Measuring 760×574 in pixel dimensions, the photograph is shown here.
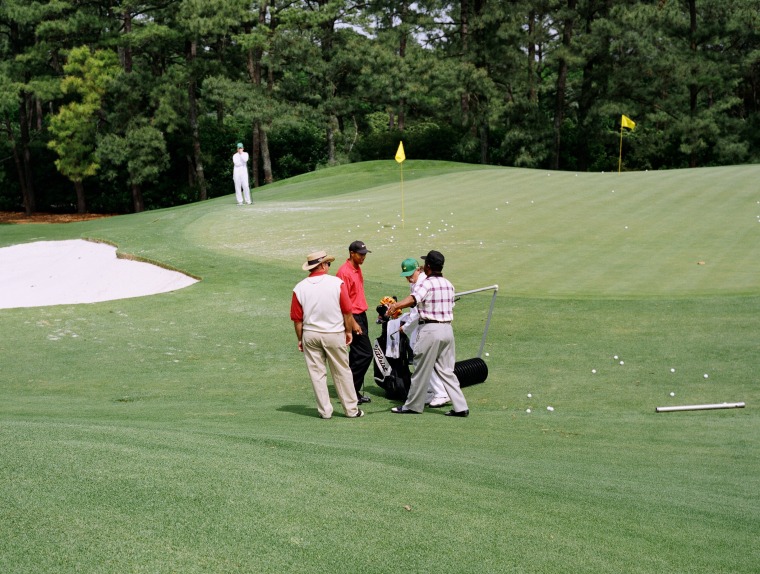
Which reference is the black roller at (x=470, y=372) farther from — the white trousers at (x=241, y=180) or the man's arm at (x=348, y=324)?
the white trousers at (x=241, y=180)

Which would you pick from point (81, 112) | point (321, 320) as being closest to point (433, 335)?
point (321, 320)

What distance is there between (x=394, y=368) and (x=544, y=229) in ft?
41.8

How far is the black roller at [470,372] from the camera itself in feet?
38.8

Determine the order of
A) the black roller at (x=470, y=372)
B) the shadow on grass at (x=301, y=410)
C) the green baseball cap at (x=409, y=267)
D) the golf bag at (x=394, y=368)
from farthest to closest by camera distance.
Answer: the black roller at (x=470, y=372) < the golf bag at (x=394, y=368) < the green baseball cap at (x=409, y=267) < the shadow on grass at (x=301, y=410)

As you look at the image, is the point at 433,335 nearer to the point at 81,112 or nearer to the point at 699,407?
the point at 699,407

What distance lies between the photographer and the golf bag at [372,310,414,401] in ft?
37.0

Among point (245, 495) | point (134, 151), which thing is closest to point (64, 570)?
point (245, 495)

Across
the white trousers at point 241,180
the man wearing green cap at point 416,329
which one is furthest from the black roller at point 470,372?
the white trousers at point 241,180

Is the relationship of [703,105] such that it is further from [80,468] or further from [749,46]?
[80,468]

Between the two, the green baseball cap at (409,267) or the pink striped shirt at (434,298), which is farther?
the green baseball cap at (409,267)

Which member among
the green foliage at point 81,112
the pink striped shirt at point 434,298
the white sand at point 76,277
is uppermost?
the green foliage at point 81,112

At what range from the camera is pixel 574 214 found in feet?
81.9

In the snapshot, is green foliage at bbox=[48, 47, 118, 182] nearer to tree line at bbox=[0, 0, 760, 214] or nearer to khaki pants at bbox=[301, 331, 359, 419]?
tree line at bbox=[0, 0, 760, 214]

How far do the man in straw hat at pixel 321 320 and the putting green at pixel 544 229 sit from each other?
7.92 m
